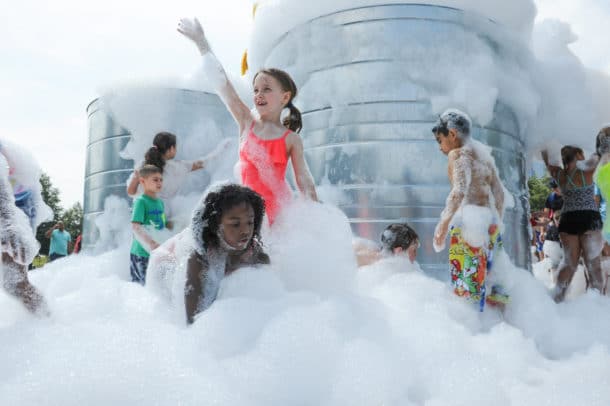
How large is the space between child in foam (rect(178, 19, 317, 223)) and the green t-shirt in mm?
920

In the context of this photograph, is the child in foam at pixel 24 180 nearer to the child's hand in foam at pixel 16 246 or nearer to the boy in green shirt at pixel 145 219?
the child's hand in foam at pixel 16 246

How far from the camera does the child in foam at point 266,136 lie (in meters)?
2.38

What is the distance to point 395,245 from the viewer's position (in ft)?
10.7

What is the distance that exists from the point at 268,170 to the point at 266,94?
0.36 m

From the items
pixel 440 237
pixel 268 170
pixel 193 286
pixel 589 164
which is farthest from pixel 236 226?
pixel 589 164

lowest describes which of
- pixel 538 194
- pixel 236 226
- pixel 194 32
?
pixel 538 194

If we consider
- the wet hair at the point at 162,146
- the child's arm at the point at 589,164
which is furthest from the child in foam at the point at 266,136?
the child's arm at the point at 589,164

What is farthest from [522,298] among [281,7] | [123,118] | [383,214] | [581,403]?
[123,118]

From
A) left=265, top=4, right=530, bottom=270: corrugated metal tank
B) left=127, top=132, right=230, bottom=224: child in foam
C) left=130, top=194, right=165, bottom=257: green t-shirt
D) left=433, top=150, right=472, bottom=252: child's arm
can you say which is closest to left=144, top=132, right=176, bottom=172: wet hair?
left=127, top=132, right=230, bottom=224: child in foam

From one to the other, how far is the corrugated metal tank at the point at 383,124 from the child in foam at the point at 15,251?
6.68 ft

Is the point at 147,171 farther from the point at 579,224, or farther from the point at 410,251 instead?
the point at 579,224

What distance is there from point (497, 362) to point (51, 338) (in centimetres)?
158

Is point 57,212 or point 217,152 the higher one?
point 217,152

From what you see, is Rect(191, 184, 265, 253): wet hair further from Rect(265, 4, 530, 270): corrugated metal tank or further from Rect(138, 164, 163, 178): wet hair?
Rect(265, 4, 530, 270): corrugated metal tank
